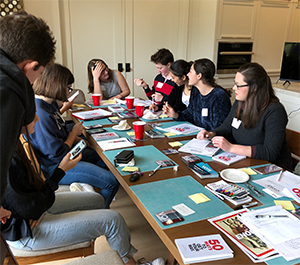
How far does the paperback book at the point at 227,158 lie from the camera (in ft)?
5.16

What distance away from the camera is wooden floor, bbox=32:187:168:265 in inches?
73.5

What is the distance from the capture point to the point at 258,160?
5.33ft

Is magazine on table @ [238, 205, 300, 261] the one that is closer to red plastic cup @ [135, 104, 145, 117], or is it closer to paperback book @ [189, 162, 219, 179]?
paperback book @ [189, 162, 219, 179]

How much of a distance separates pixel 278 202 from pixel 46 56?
112cm

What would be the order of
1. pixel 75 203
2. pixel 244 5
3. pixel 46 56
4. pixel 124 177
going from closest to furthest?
pixel 46 56 < pixel 124 177 < pixel 75 203 < pixel 244 5

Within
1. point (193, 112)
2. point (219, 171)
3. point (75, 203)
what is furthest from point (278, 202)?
point (193, 112)

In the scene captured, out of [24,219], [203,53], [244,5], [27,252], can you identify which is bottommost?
[27,252]

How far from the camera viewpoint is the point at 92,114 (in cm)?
258

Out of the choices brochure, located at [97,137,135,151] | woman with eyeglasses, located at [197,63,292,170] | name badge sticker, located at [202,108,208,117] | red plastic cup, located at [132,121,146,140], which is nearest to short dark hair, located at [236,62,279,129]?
woman with eyeglasses, located at [197,63,292,170]

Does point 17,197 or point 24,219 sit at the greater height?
point 17,197

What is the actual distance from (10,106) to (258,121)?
1550mm

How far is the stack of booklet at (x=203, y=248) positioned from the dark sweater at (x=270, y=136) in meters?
0.85

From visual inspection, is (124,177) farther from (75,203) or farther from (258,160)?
(258,160)

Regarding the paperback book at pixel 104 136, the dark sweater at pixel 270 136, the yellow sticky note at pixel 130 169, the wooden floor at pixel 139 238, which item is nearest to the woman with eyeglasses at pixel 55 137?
the paperback book at pixel 104 136
